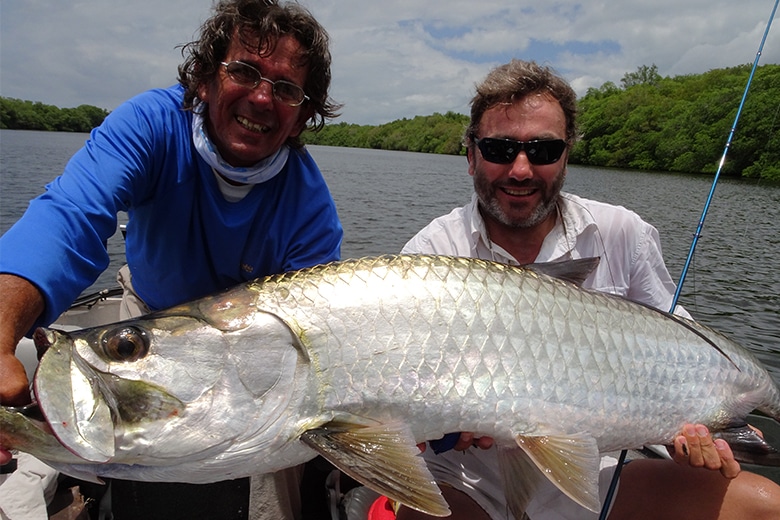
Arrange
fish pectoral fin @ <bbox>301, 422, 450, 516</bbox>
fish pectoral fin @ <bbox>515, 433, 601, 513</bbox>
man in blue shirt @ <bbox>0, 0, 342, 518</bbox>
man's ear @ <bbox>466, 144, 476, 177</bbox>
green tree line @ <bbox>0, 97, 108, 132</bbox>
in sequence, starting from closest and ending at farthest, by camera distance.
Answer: fish pectoral fin @ <bbox>301, 422, 450, 516</bbox>, fish pectoral fin @ <bbox>515, 433, 601, 513</bbox>, man in blue shirt @ <bbox>0, 0, 342, 518</bbox>, man's ear @ <bbox>466, 144, 476, 177</bbox>, green tree line @ <bbox>0, 97, 108, 132</bbox>

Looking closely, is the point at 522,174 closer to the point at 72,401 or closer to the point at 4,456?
the point at 72,401

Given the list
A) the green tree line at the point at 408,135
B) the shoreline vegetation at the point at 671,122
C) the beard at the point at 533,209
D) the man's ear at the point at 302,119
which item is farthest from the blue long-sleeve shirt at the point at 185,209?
the green tree line at the point at 408,135

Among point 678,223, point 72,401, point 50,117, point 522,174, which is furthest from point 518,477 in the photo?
point 50,117

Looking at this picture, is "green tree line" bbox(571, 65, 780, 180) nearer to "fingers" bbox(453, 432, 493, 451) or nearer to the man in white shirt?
the man in white shirt

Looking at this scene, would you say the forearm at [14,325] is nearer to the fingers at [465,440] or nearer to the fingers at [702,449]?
the fingers at [465,440]

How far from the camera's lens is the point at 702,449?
2545mm

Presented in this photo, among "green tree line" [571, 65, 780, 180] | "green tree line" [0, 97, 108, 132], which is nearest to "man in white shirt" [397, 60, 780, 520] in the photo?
"green tree line" [571, 65, 780, 180]

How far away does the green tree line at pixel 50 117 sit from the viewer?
8063 centimetres

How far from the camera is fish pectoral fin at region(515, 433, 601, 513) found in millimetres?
2279

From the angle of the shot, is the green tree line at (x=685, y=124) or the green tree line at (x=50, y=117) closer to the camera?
the green tree line at (x=685, y=124)

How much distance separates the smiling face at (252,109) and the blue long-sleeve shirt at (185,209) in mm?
187

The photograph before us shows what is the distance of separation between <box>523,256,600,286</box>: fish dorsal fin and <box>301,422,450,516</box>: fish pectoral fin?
1.02 m

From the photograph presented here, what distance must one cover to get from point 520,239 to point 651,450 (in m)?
2.00

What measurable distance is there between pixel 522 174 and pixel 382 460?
5.92ft
